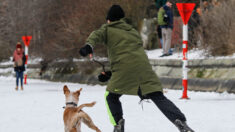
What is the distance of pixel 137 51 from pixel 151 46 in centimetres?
1491

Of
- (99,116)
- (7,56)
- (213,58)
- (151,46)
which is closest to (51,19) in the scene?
(151,46)

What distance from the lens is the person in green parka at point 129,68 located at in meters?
5.14

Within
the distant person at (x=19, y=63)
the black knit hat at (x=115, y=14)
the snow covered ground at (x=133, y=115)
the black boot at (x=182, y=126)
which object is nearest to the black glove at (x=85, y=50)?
the black knit hat at (x=115, y=14)

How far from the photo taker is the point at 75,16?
801 inches

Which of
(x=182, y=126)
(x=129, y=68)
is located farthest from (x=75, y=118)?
(x=182, y=126)

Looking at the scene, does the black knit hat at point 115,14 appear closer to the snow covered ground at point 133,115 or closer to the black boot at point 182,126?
the black boot at point 182,126

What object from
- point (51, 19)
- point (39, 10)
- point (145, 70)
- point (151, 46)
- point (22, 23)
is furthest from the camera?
point (22, 23)

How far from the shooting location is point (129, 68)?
5246 millimetres

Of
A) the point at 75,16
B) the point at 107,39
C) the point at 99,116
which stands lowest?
the point at 99,116

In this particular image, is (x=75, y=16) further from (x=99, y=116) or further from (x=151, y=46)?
(x=99, y=116)

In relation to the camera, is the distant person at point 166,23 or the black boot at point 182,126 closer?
the black boot at point 182,126

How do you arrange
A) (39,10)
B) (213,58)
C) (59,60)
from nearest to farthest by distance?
(213,58), (59,60), (39,10)

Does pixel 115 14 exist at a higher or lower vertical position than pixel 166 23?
lower

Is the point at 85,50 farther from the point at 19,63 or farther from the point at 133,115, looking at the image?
the point at 19,63
